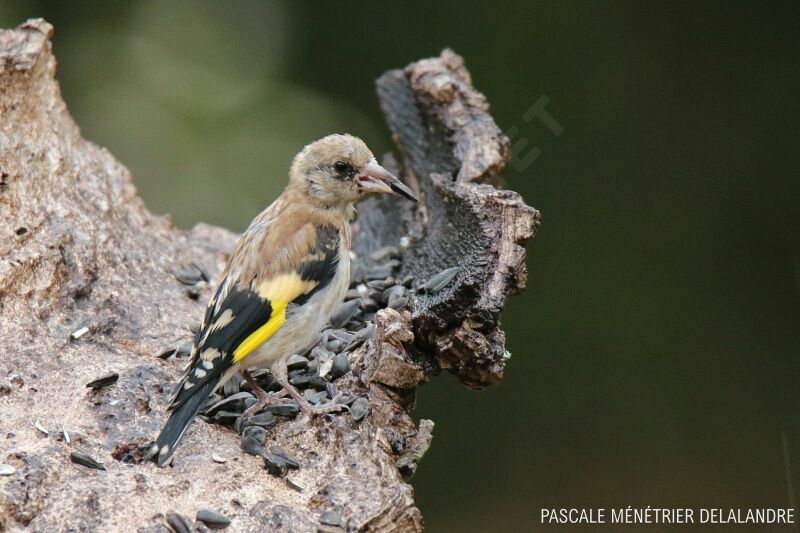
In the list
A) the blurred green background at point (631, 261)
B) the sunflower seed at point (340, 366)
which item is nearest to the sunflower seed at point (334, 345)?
the sunflower seed at point (340, 366)

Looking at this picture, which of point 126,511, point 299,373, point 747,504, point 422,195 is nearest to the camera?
point 126,511

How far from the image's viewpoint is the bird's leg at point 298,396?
347cm

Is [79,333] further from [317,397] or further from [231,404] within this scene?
[317,397]

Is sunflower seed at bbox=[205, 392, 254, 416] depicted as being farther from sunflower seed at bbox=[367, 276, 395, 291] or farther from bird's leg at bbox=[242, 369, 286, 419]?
sunflower seed at bbox=[367, 276, 395, 291]

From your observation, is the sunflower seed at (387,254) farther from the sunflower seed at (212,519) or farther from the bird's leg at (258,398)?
the sunflower seed at (212,519)

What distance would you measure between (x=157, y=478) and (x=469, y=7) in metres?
4.93

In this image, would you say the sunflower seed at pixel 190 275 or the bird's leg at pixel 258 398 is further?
the sunflower seed at pixel 190 275

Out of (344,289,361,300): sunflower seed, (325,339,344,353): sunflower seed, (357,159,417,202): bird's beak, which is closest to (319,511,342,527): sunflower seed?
(325,339,344,353): sunflower seed

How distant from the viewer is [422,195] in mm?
5156

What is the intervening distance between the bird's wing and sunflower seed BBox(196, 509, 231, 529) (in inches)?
21.4

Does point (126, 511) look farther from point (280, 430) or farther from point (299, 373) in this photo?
point (299, 373)

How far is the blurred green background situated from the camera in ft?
22.9

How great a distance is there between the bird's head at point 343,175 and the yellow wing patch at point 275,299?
0.59 m

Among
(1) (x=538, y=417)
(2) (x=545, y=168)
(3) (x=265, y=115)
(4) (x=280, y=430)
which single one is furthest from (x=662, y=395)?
(4) (x=280, y=430)
